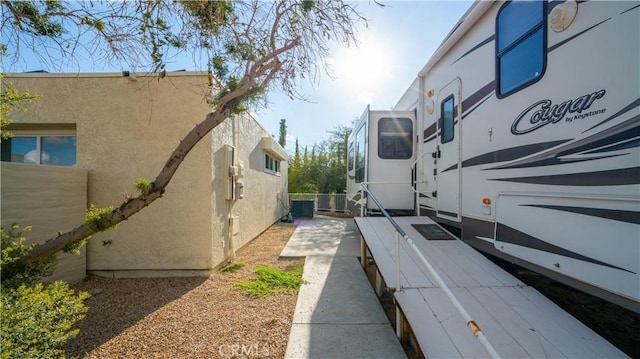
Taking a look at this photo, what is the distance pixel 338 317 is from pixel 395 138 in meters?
3.81

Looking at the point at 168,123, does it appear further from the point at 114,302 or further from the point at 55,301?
the point at 55,301

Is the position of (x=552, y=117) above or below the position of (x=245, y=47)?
below

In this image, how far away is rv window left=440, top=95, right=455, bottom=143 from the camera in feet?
13.3

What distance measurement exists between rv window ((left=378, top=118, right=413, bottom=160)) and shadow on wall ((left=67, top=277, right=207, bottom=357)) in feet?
13.8

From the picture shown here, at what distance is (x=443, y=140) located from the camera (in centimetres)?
428

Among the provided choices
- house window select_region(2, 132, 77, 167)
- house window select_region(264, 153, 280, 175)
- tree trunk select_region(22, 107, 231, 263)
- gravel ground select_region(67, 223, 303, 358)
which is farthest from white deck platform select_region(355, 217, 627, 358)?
house window select_region(264, 153, 280, 175)

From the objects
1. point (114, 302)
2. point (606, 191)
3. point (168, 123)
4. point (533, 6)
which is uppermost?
point (533, 6)

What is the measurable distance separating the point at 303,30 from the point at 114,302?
4.41 metres

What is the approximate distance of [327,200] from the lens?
15727 mm

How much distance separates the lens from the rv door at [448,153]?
3812 millimetres

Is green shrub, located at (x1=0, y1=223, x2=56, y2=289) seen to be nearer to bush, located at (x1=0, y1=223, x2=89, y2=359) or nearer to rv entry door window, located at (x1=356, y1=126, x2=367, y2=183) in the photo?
bush, located at (x1=0, y1=223, x2=89, y2=359)

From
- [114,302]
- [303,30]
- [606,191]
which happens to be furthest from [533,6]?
[114,302]

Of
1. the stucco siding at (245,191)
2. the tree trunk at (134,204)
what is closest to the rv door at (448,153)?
the tree trunk at (134,204)

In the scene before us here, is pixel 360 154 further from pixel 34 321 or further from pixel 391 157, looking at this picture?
pixel 34 321
